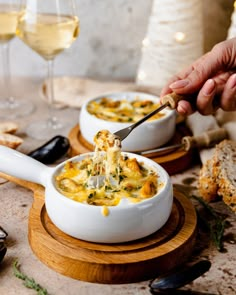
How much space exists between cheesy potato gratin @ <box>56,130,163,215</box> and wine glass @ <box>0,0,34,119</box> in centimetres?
95

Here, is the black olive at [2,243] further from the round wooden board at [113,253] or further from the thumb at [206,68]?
the thumb at [206,68]

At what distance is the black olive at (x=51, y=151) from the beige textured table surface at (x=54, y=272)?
0.53 ft

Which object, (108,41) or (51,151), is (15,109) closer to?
(51,151)

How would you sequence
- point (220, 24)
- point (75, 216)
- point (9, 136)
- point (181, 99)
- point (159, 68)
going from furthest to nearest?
1. point (220, 24)
2. point (159, 68)
3. point (9, 136)
4. point (181, 99)
5. point (75, 216)

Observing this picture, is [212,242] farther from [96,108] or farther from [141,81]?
[141,81]

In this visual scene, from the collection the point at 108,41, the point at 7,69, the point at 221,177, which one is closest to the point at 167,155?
the point at 221,177

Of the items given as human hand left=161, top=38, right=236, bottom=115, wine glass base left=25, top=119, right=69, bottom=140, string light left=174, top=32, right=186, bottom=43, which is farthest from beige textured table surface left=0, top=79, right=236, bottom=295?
string light left=174, top=32, right=186, bottom=43

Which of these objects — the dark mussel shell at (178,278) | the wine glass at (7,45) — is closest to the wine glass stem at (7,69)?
the wine glass at (7,45)

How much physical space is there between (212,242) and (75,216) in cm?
40

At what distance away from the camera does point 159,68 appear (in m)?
2.66

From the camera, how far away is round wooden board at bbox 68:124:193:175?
2.05m

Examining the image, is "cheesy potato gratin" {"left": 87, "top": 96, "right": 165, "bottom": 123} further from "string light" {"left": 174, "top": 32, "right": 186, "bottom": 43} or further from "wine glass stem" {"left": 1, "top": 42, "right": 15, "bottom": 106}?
"wine glass stem" {"left": 1, "top": 42, "right": 15, "bottom": 106}

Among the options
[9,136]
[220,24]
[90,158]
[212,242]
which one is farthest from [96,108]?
[220,24]

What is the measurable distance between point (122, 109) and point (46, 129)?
14.4 inches
